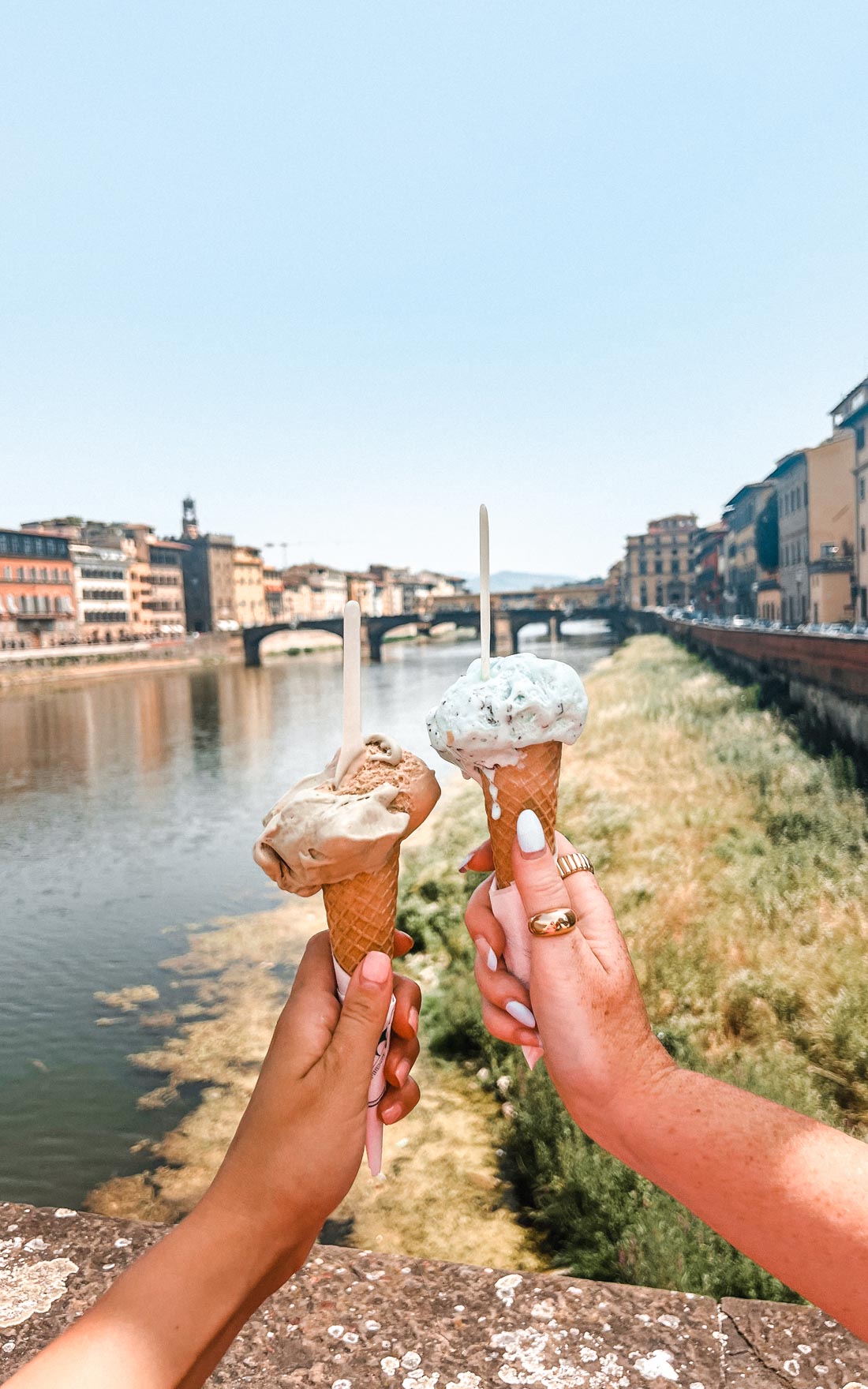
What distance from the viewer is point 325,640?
340 ft

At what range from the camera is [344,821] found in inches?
83.6

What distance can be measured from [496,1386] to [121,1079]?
26.9ft

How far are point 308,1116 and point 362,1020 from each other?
20 centimetres

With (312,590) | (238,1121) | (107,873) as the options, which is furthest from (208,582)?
(238,1121)

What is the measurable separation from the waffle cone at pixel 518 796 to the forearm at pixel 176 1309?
103cm

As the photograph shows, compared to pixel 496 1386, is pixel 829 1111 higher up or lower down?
lower down

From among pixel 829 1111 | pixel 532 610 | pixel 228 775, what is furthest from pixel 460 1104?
pixel 532 610

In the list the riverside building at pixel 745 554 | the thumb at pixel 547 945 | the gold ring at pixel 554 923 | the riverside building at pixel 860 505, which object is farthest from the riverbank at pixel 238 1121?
the riverside building at pixel 745 554

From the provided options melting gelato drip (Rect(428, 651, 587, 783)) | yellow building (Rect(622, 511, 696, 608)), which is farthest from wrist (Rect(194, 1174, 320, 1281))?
yellow building (Rect(622, 511, 696, 608))

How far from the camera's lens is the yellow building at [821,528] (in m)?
42.6

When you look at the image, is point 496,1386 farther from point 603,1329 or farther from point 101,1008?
point 101,1008

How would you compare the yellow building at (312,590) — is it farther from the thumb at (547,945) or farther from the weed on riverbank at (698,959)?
the thumb at (547,945)

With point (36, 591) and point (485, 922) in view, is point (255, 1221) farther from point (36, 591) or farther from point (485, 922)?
point (36, 591)

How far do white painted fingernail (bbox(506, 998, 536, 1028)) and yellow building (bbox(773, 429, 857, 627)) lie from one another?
44011 millimetres
